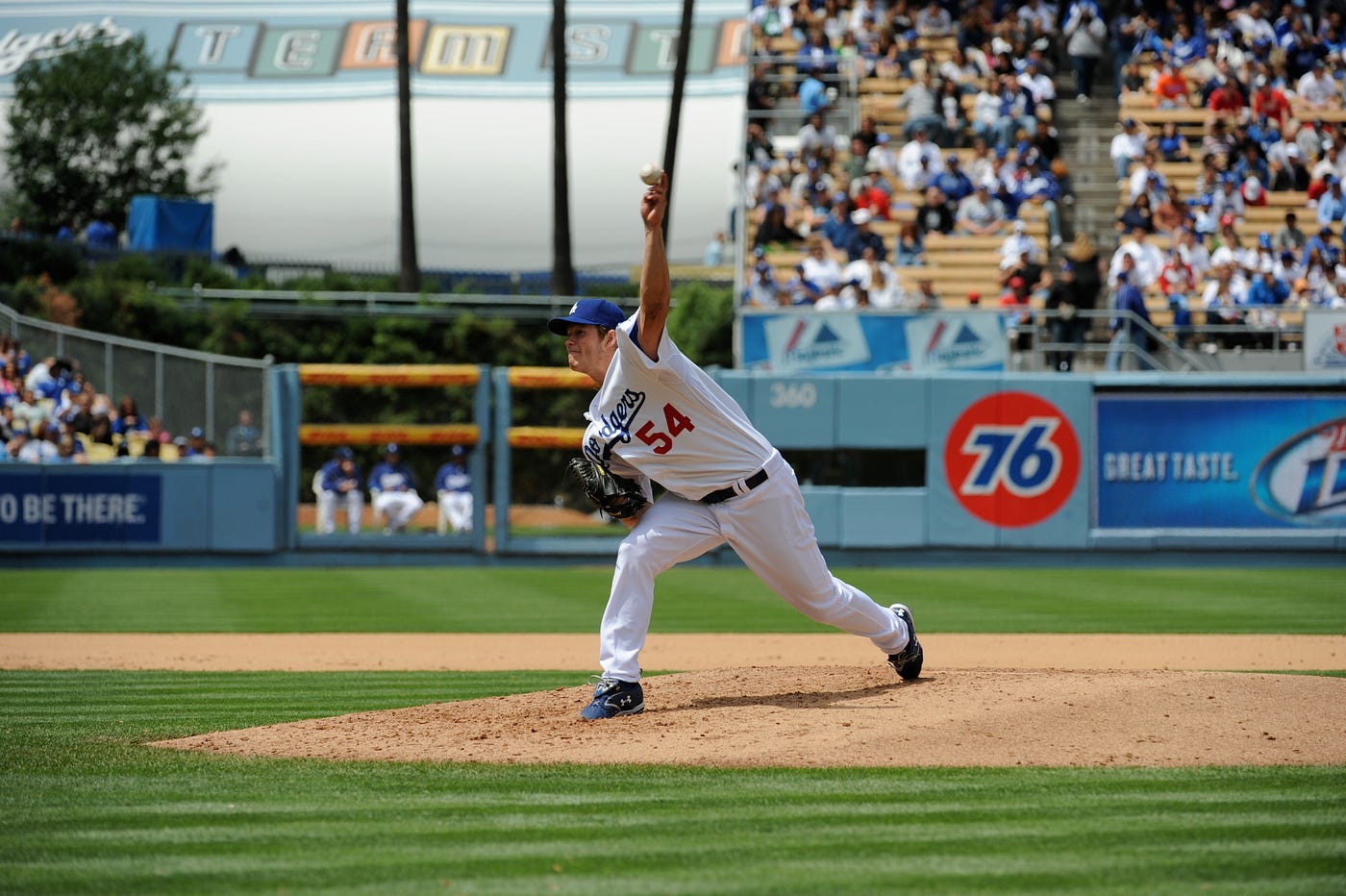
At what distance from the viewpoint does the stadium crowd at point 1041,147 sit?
19938mm

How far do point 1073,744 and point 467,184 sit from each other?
3373cm

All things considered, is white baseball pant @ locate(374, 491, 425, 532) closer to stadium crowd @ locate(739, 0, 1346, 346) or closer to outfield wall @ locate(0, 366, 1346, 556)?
outfield wall @ locate(0, 366, 1346, 556)

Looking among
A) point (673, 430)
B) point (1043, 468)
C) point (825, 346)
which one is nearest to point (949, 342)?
point (825, 346)

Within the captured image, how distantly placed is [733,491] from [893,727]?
108cm

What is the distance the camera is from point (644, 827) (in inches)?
172

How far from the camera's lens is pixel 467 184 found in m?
37.8

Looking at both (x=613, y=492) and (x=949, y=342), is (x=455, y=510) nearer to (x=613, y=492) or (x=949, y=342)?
(x=949, y=342)

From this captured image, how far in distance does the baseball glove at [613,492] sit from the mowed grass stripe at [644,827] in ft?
4.02

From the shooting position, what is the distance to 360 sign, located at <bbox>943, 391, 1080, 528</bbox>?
18.0 meters

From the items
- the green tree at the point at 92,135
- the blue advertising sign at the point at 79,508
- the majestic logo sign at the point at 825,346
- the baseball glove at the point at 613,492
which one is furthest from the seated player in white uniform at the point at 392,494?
the green tree at the point at 92,135

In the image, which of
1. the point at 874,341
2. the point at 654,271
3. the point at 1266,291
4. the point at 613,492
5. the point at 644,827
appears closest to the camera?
the point at 644,827

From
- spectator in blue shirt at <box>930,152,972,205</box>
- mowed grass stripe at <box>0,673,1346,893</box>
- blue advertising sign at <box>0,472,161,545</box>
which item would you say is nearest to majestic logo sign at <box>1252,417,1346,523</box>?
spectator in blue shirt at <box>930,152,972,205</box>

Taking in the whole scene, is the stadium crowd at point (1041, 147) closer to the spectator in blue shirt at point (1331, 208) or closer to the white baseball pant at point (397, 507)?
the spectator in blue shirt at point (1331, 208)

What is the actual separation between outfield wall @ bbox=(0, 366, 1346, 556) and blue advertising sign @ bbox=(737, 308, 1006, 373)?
0.32 m
